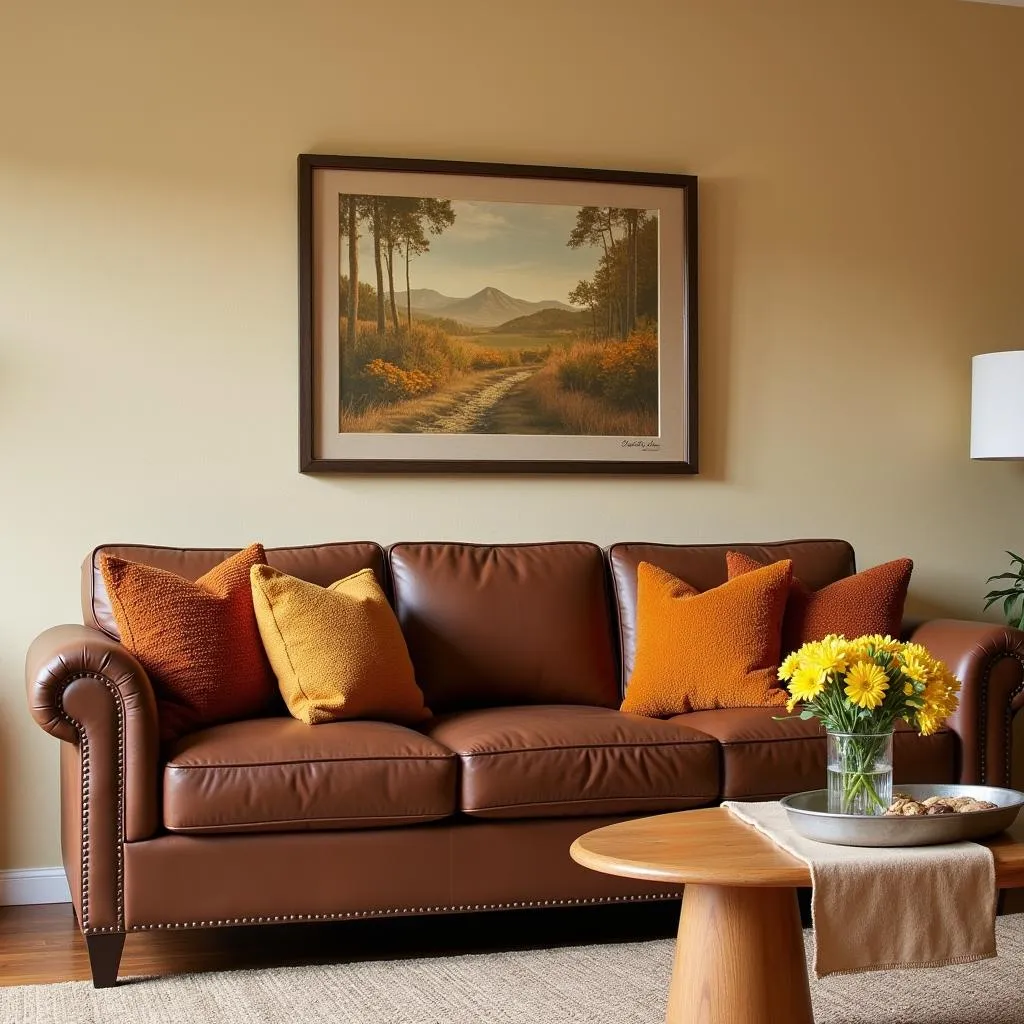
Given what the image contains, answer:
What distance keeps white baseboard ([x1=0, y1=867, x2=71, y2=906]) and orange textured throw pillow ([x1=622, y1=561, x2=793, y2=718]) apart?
166 cm

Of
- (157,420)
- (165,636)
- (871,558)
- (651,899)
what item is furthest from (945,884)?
(157,420)

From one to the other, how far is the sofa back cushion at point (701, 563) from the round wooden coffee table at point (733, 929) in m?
1.54

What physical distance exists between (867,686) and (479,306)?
86.0 inches

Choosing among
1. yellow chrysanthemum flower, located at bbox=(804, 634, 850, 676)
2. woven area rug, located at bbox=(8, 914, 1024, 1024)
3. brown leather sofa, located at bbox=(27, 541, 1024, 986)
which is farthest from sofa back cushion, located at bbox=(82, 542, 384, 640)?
yellow chrysanthemum flower, located at bbox=(804, 634, 850, 676)

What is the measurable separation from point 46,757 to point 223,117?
192 cm

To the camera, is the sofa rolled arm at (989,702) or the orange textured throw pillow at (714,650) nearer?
the sofa rolled arm at (989,702)

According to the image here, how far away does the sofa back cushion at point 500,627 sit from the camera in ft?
11.9

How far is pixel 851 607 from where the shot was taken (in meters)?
3.65

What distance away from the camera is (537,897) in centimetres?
303

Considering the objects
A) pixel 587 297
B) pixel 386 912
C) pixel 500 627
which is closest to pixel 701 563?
pixel 500 627

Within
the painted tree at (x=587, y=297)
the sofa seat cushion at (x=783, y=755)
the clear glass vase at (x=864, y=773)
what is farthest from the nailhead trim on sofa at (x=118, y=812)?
the painted tree at (x=587, y=297)

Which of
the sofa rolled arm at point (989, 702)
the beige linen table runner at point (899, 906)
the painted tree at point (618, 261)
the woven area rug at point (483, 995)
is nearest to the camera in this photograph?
the beige linen table runner at point (899, 906)

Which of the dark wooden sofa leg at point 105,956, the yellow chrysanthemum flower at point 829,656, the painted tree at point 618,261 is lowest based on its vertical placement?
the dark wooden sofa leg at point 105,956

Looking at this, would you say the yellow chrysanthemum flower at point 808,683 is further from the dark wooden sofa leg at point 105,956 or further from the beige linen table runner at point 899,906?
the dark wooden sofa leg at point 105,956
